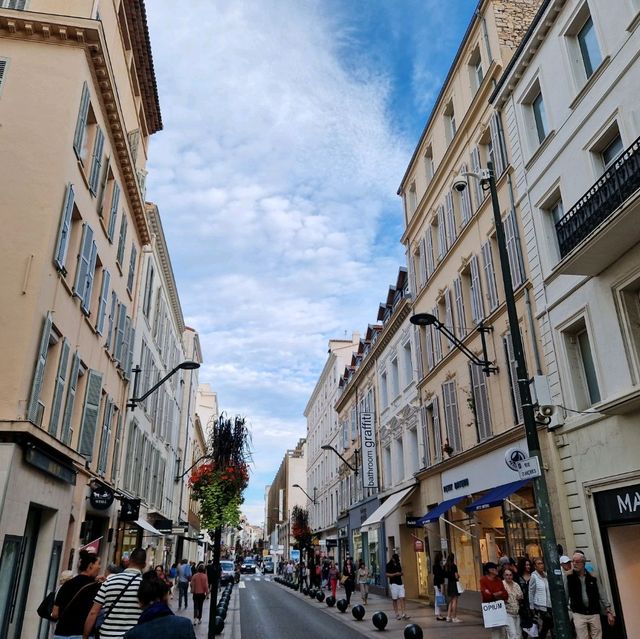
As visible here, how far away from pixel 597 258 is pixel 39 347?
11.0m

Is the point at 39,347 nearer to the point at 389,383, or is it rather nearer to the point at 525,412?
the point at 525,412

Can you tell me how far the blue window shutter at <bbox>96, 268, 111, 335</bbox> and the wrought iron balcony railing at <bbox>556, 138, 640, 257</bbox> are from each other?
39.5 ft

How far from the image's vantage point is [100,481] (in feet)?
52.5

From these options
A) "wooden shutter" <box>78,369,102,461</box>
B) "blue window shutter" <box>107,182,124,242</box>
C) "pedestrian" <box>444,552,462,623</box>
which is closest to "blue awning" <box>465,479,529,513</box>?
"pedestrian" <box>444,552,462,623</box>

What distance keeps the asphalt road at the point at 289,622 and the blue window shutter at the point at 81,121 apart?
42.2 feet

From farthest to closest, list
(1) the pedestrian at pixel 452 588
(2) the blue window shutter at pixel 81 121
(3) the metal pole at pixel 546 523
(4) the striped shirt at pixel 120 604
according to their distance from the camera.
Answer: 1. (1) the pedestrian at pixel 452 588
2. (2) the blue window shutter at pixel 81 121
3. (3) the metal pole at pixel 546 523
4. (4) the striped shirt at pixel 120 604

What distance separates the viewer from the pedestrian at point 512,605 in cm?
947

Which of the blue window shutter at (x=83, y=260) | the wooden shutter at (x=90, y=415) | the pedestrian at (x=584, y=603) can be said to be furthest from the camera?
the wooden shutter at (x=90, y=415)

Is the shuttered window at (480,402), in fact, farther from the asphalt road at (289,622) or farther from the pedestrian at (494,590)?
the pedestrian at (494,590)

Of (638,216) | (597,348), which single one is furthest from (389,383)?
(638,216)

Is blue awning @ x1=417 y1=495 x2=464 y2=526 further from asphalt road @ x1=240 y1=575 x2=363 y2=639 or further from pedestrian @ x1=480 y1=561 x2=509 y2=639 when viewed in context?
pedestrian @ x1=480 y1=561 x2=509 y2=639

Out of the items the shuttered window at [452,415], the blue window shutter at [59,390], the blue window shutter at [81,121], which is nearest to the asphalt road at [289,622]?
the shuttered window at [452,415]

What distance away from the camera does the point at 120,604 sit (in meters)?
5.32

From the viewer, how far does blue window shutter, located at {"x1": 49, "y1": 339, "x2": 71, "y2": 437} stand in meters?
11.9
